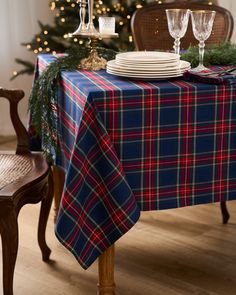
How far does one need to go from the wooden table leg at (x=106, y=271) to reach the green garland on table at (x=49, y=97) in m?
0.47

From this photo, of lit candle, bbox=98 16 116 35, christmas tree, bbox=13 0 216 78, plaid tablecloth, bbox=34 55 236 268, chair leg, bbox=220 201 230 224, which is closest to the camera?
plaid tablecloth, bbox=34 55 236 268

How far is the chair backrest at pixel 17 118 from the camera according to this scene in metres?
2.09

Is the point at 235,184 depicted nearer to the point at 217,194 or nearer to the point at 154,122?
the point at 217,194

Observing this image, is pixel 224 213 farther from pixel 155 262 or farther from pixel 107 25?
pixel 107 25

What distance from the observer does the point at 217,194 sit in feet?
5.90

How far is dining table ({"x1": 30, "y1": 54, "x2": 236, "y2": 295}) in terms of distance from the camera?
5.34 ft

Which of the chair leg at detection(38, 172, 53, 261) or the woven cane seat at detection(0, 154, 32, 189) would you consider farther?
the chair leg at detection(38, 172, 53, 261)

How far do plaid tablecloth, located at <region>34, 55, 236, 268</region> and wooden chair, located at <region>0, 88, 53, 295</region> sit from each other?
0.67 ft

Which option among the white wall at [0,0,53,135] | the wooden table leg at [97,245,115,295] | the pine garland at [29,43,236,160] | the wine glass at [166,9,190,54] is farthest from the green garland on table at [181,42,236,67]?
the white wall at [0,0,53,135]

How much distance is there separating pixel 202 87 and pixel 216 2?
2.34 m

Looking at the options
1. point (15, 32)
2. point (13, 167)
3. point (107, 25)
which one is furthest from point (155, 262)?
point (15, 32)

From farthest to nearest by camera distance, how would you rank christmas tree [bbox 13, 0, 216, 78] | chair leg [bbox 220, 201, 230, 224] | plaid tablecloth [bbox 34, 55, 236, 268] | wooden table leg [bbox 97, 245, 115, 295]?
christmas tree [bbox 13, 0, 216, 78], chair leg [bbox 220, 201, 230, 224], wooden table leg [bbox 97, 245, 115, 295], plaid tablecloth [bbox 34, 55, 236, 268]

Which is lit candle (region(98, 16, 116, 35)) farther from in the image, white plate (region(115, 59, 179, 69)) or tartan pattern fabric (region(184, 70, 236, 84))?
tartan pattern fabric (region(184, 70, 236, 84))

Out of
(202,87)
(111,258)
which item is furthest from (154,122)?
(111,258)
